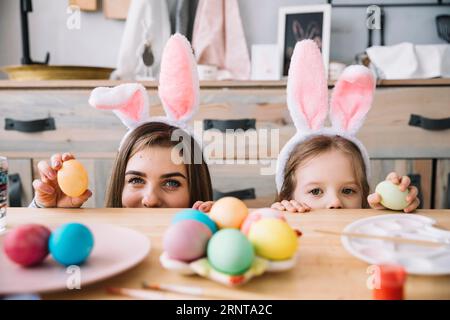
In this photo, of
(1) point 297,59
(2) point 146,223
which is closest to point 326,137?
(1) point 297,59

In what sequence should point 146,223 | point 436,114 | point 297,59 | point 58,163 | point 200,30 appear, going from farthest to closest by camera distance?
point 200,30, point 436,114, point 297,59, point 58,163, point 146,223

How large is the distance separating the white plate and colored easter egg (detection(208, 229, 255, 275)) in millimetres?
110

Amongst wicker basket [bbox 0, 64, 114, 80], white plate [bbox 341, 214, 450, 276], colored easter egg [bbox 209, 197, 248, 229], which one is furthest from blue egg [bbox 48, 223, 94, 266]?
wicker basket [bbox 0, 64, 114, 80]

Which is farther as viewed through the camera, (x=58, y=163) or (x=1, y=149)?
(x=1, y=149)

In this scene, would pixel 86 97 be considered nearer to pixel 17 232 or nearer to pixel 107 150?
pixel 107 150

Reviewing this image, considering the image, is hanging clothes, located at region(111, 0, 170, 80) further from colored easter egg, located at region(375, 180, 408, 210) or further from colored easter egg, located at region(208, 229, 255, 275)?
colored easter egg, located at region(208, 229, 255, 275)

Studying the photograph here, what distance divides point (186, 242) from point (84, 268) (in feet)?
0.26

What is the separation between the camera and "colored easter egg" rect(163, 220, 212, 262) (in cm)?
32

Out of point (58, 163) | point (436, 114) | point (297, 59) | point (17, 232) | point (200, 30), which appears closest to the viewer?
point (17, 232)

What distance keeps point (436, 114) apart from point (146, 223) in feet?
3.73

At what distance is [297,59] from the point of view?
728 mm

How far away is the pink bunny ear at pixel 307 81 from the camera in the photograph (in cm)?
72

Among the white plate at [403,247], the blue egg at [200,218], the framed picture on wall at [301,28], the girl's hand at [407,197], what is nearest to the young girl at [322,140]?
the girl's hand at [407,197]

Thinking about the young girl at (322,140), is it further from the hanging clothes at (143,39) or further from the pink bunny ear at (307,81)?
the hanging clothes at (143,39)
